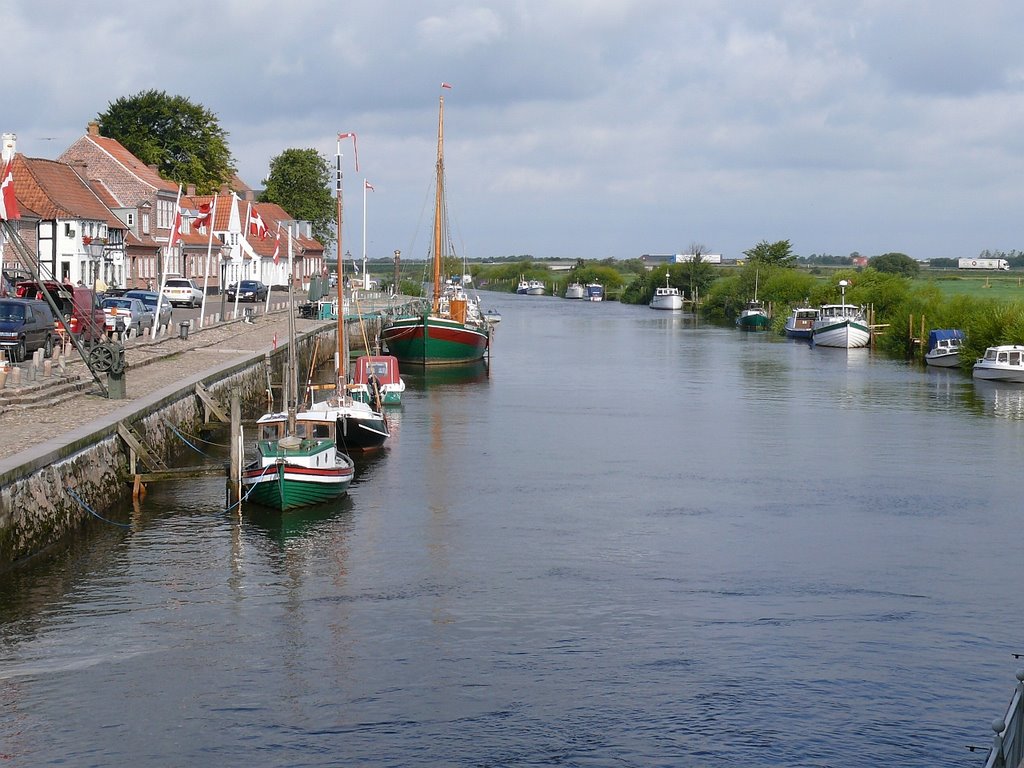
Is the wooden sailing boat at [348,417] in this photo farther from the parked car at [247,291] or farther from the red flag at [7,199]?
the parked car at [247,291]

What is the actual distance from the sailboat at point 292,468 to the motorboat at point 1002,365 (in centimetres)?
4089

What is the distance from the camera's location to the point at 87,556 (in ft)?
79.2

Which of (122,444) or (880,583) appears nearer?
(880,583)

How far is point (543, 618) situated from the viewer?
2142 cm

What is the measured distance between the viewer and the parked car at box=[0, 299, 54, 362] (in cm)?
3734

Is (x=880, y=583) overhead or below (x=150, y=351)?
below

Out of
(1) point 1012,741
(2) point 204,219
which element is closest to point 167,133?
(2) point 204,219

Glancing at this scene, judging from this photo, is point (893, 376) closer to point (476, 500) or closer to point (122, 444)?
point (476, 500)

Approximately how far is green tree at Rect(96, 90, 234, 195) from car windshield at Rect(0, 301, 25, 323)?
6446 cm

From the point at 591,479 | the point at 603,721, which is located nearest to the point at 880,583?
the point at 603,721

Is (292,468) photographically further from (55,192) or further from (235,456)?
(55,192)

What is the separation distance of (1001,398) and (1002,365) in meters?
6.77

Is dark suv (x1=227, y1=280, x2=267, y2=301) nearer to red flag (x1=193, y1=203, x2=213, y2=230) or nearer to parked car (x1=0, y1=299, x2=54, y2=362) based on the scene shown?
red flag (x1=193, y1=203, x2=213, y2=230)

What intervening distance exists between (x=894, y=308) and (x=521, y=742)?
8525 cm
